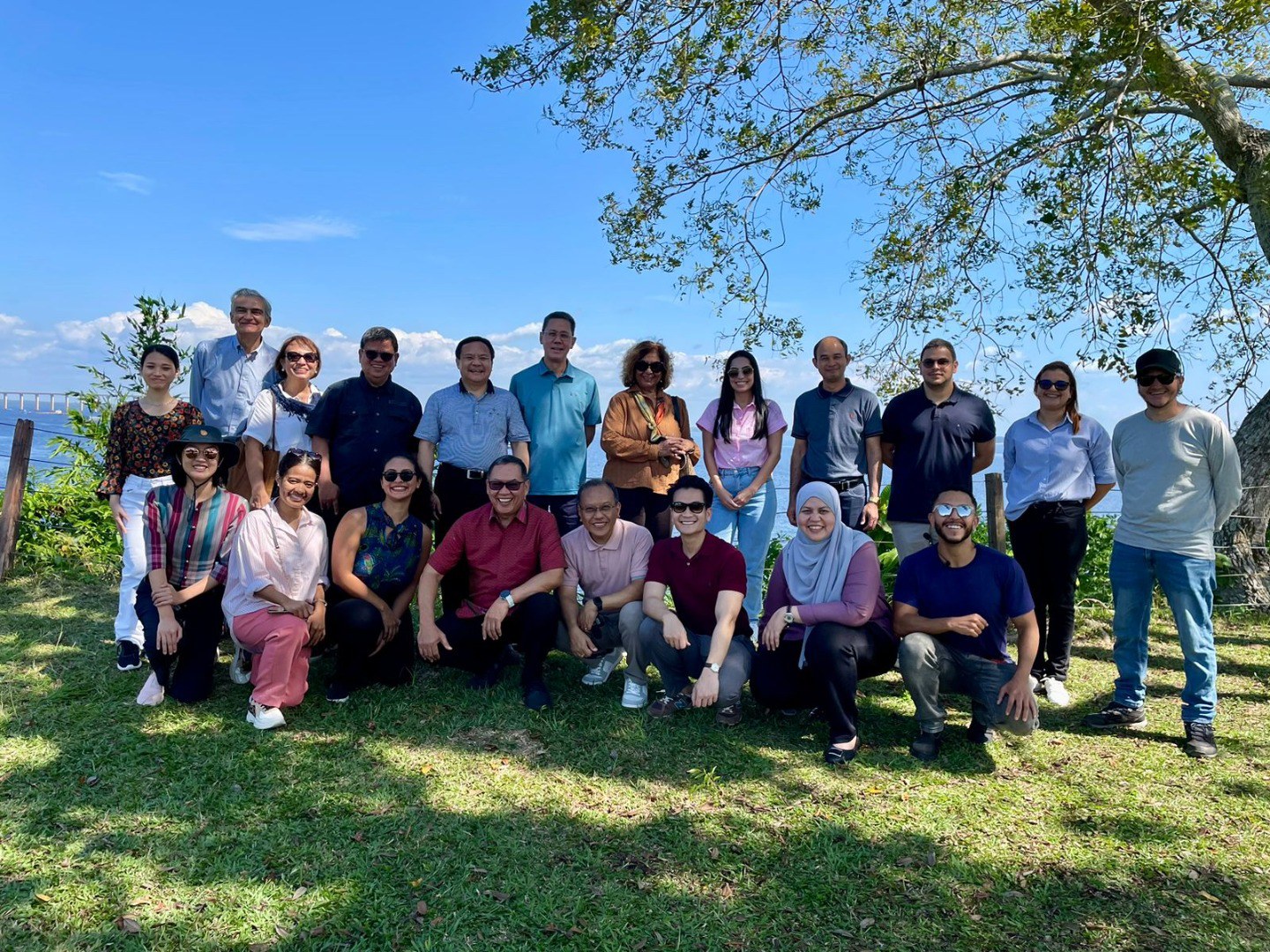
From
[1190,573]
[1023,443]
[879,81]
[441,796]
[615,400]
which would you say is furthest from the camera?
[879,81]

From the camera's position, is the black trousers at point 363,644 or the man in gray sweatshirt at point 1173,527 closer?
the man in gray sweatshirt at point 1173,527

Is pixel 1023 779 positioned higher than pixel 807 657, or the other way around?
pixel 807 657

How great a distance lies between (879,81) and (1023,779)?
6.62 m

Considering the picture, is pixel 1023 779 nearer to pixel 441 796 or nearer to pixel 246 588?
pixel 441 796

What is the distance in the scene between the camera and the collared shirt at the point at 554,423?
5.41 meters

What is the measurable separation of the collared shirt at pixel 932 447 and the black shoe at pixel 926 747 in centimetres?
135

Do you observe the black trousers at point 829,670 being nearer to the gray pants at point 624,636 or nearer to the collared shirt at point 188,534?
the gray pants at point 624,636

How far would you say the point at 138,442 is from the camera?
499 cm

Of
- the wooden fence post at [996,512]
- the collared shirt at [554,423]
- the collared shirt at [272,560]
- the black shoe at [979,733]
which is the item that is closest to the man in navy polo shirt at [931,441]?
the black shoe at [979,733]

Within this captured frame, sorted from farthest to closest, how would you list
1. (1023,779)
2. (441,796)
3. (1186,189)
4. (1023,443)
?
1. (1186,189)
2. (1023,443)
3. (1023,779)
4. (441,796)

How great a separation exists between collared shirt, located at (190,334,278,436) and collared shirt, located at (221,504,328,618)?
1043 millimetres

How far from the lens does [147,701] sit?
4.54 metres

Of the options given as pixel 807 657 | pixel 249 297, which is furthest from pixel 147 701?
pixel 807 657

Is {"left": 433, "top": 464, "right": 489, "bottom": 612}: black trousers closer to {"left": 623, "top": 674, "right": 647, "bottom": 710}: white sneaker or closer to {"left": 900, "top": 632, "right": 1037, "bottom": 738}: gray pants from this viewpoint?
{"left": 623, "top": 674, "right": 647, "bottom": 710}: white sneaker
